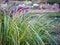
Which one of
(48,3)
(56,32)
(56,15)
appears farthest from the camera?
(48,3)

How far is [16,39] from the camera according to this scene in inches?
112

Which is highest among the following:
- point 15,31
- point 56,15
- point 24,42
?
point 15,31

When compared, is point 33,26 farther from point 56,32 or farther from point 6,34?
point 56,32

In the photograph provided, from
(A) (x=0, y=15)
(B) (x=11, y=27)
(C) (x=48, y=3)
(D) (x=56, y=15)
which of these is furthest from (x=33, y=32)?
(C) (x=48, y=3)

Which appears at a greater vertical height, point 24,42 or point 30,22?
point 30,22

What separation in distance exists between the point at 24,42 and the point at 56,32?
86 centimetres

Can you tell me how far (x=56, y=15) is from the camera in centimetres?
505

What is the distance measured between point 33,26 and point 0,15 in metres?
0.47

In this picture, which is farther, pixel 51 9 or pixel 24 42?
pixel 51 9

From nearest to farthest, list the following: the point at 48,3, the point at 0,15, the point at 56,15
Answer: the point at 0,15
the point at 56,15
the point at 48,3

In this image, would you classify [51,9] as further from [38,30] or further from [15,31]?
[15,31]

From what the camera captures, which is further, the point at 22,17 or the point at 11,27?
the point at 22,17

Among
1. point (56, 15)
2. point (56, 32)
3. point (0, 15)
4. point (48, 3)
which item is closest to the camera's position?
point (0, 15)

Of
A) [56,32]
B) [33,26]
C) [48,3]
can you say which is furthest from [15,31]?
[48,3]
